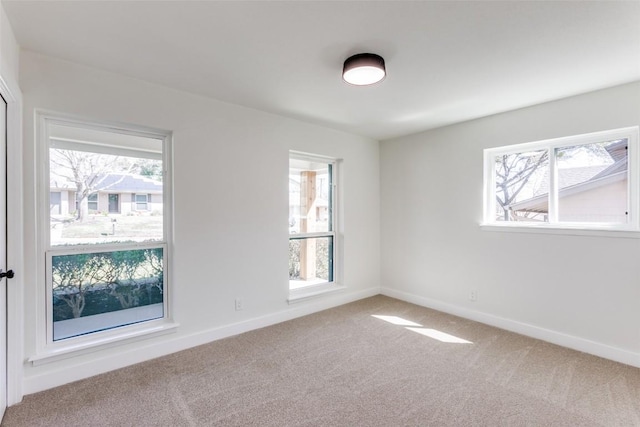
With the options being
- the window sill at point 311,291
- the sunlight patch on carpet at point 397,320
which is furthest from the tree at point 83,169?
the sunlight patch on carpet at point 397,320

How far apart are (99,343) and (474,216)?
13.0 feet

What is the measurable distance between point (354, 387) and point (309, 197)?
241 centimetres

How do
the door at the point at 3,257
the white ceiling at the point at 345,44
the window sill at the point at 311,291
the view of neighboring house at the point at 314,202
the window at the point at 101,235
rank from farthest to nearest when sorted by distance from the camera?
the view of neighboring house at the point at 314,202
the window sill at the point at 311,291
the window at the point at 101,235
the door at the point at 3,257
the white ceiling at the point at 345,44

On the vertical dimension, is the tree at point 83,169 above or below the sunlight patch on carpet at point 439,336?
above

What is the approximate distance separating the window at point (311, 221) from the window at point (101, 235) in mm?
1510

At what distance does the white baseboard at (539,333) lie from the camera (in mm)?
2578

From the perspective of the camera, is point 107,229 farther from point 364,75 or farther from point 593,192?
point 593,192

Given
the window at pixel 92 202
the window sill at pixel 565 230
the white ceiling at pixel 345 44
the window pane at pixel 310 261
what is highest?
the white ceiling at pixel 345 44

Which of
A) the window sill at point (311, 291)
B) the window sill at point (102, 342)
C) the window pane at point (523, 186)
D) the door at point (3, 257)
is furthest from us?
the window sill at point (311, 291)

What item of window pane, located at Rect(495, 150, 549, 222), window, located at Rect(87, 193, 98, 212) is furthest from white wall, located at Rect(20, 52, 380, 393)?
window pane, located at Rect(495, 150, 549, 222)

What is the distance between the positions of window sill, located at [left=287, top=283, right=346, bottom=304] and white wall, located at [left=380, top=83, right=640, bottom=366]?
958 mm

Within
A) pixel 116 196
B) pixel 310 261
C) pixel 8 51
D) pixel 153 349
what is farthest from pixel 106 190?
pixel 310 261

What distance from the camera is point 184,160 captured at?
280 cm

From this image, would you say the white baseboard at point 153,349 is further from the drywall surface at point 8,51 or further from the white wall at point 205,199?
the drywall surface at point 8,51
